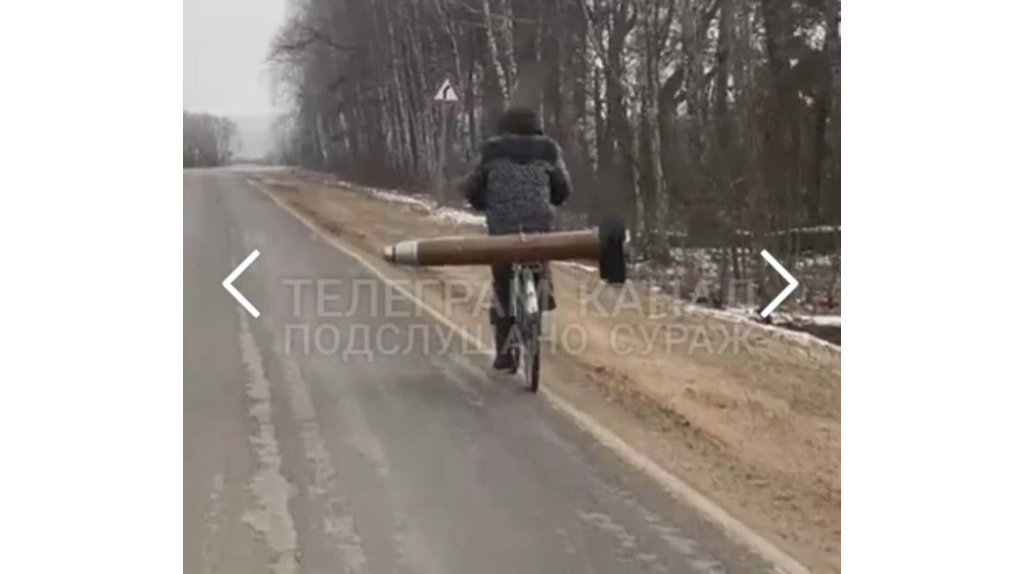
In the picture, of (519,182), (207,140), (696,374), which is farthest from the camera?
(696,374)

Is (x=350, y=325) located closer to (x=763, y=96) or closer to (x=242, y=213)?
(x=242, y=213)

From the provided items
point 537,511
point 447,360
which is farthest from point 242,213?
point 537,511

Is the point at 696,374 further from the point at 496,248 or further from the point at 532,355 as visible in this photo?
the point at 496,248

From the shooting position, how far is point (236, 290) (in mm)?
3656

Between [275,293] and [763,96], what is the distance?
1.27 m

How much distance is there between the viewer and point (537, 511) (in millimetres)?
3703

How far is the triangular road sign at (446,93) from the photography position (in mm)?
3754

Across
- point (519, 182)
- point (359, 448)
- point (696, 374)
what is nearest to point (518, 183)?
point (519, 182)

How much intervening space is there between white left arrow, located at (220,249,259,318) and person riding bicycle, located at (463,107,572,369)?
0.54 m

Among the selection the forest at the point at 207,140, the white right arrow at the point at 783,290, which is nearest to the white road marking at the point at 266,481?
the forest at the point at 207,140

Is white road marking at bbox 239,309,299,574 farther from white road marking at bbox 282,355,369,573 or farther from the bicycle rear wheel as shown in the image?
the bicycle rear wheel

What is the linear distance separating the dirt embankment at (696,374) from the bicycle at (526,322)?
0.15ft

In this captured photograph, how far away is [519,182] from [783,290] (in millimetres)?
686

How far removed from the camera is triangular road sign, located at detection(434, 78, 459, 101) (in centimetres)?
375
